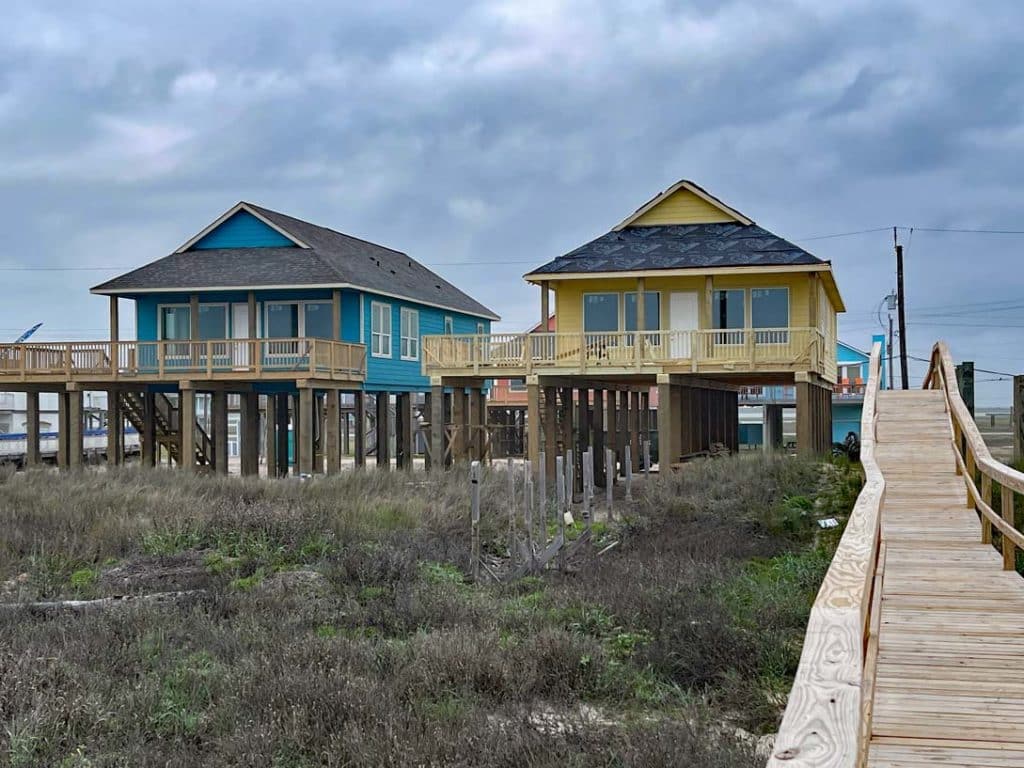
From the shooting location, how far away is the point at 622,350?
28.7 m

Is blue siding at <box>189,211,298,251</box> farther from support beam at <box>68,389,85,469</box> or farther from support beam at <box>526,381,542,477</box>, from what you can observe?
support beam at <box>526,381,542,477</box>

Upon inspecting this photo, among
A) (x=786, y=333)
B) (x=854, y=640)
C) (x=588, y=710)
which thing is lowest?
(x=588, y=710)

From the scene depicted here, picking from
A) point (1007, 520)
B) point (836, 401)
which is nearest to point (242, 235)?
point (1007, 520)

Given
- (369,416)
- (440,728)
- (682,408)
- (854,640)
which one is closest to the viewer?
(854,640)

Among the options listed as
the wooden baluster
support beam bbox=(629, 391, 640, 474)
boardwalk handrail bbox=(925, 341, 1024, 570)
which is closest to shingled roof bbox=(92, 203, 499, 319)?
support beam bbox=(629, 391, 640, 474)

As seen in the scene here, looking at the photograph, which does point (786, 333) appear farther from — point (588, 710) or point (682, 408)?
point (588, 710)

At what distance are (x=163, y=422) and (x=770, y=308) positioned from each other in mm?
19189

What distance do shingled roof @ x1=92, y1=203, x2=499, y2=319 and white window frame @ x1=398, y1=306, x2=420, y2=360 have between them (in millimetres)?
585

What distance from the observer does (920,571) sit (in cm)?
930

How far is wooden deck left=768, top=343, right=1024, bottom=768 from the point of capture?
3.10 meters

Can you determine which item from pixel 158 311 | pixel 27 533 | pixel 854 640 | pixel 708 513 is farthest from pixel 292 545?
pixel 158 311

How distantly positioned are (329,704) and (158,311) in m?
28.7

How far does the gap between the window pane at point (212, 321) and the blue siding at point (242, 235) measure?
8.02 feet

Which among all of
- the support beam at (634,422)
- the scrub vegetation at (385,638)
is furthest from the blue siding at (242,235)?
the scrub vegetation at (385,638)
